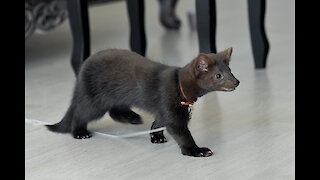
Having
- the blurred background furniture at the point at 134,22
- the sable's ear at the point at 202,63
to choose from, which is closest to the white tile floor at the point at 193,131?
the blurred background furniture at the point at 134,22

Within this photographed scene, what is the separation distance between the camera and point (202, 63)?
1692mm

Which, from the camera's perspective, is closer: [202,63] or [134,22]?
[202,63]

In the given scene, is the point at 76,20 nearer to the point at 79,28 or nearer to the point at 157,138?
the point at 79,28

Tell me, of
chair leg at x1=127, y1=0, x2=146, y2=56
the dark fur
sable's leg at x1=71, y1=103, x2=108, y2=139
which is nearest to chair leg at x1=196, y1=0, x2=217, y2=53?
chair leg at x1=127, y1=0, x2=146, y2=56

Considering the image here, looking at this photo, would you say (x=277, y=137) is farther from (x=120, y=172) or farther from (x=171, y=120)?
(x=120, y=172)

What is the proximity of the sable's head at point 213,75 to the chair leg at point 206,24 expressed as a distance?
2.44ft

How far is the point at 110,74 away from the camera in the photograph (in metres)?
1.87

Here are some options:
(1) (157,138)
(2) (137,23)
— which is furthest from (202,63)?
(2) (137,23)

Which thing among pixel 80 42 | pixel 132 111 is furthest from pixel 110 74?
pixel 80 42

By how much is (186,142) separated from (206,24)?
0.82m

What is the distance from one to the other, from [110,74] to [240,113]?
1.66 feet

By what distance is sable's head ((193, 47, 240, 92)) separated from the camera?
1.69m

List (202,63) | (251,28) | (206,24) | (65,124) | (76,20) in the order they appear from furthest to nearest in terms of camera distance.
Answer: (251,28) → (76,20) → (206,24) → (65,124) → (202,63)
